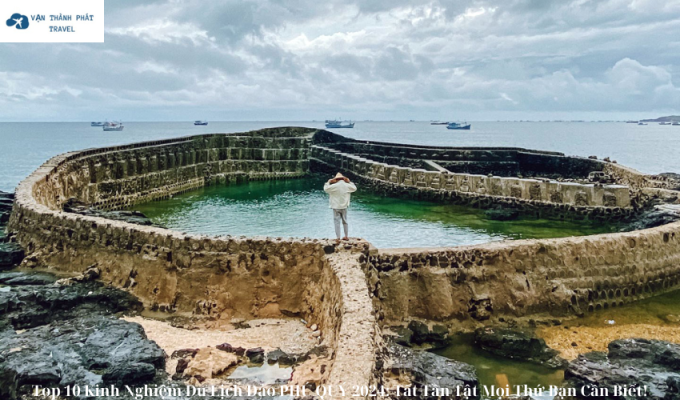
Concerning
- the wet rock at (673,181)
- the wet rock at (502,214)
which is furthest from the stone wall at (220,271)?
the wet rock at (673,181)

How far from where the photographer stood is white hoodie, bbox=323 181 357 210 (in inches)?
480

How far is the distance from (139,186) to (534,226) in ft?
71.7

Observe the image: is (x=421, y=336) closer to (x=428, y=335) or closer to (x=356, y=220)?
(x=428, y=335)

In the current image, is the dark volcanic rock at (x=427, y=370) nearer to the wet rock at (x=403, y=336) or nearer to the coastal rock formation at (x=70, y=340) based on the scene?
the wet rock at (x=403, y=336)

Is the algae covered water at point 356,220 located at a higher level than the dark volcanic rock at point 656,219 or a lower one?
lower

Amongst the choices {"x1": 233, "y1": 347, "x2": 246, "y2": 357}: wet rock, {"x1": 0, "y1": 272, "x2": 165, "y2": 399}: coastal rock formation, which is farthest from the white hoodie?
{"x1": 0, "y1": 272, "x2": 165, "y2": 399}: coastal rock formation

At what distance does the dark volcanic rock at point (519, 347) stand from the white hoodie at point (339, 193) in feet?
13.2

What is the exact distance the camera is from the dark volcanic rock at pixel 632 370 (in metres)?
9.07

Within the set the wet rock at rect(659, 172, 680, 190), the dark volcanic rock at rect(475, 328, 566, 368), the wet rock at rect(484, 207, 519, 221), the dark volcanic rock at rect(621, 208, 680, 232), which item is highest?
the wet rock at rect(659, 172, 680, 190)

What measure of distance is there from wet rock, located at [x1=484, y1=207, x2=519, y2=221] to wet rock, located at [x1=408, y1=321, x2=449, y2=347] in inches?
572

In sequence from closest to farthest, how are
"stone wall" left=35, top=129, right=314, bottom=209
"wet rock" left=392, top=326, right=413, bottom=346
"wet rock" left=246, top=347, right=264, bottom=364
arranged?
"wet rock" left=246, top=347, right=264, bottom=364
"wet rock" left=392, top=326, right=413, bottom=346
"stone wall" left=35, top=129, right=314, bottom=209

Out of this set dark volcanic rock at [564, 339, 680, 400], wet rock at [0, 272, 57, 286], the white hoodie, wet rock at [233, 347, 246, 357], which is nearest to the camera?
dark volcanic rock at [564, 339, 680, 400]

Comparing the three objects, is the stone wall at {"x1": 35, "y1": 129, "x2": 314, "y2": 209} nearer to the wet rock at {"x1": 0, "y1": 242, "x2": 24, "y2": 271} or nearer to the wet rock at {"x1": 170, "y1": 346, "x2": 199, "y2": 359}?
the wet rock at {"x1": 0, "y1": 242, "x2": 24, "y2": 271}

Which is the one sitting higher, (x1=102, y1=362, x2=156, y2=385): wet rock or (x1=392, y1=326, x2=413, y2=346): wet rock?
(x1=102, y1=362, x2=156, y2=385): wet rock
